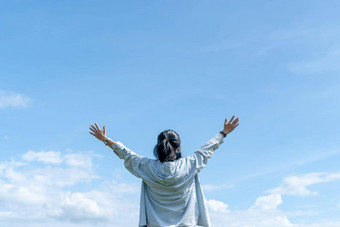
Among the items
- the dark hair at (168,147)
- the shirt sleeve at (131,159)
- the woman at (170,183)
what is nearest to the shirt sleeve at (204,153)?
the woman at (170,183)

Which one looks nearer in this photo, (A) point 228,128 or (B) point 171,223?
(B) point 171,223

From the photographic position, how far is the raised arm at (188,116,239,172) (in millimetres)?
8281

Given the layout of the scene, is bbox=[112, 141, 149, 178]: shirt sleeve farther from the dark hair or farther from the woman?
the dark hair

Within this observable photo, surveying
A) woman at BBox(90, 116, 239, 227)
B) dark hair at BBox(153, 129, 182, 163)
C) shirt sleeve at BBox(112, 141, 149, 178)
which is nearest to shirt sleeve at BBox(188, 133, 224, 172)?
woman at BBox(90, 116, 239, 227)

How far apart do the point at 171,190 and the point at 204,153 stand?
3.15ft

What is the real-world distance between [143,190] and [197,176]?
42.1 inches

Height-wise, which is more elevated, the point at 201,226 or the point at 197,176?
the point at 197,176

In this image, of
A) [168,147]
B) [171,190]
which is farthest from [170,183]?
[168,147]

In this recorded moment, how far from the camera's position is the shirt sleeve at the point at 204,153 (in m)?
8.27

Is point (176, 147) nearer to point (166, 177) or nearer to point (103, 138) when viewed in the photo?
point (166, 177)

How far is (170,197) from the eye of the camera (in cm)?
809

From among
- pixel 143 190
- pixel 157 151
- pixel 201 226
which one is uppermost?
pixel 157 151

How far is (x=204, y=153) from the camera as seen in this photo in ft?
27.4

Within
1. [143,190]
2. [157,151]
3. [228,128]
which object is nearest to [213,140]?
[228,128]
